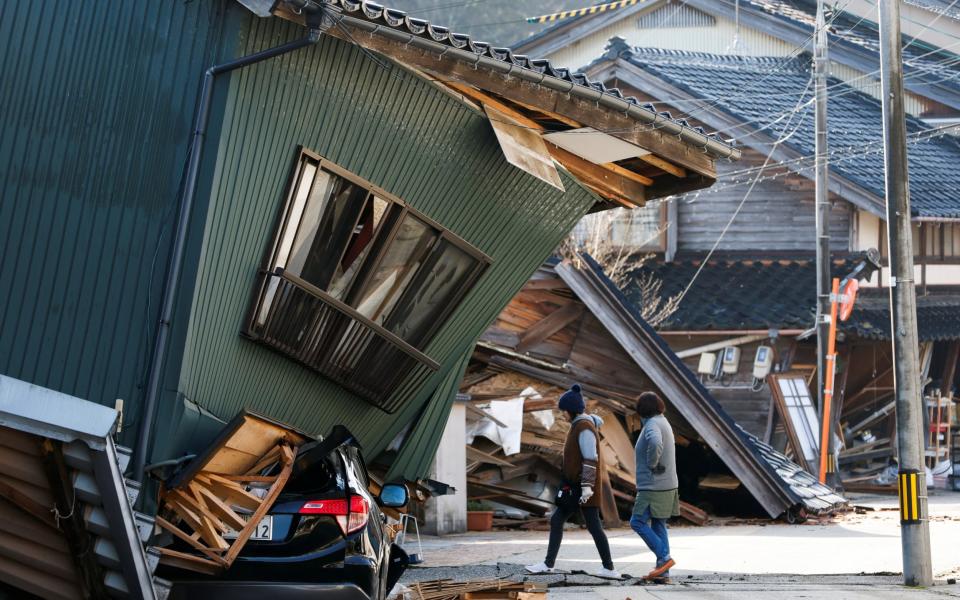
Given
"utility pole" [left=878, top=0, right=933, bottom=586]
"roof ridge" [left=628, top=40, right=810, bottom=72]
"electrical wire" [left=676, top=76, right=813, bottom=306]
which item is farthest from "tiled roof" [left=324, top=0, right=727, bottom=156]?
"roof ridge" [left=628, top=40, right=810, bottom=72]

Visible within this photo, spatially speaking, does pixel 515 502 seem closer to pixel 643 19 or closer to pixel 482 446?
pixel 482 446

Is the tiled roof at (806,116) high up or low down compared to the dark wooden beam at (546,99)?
up

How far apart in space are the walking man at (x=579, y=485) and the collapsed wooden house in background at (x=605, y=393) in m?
4.33

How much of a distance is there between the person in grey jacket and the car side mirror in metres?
3.27

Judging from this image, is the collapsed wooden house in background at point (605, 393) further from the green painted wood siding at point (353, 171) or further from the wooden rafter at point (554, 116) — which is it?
the wooden rafter at point (554, 116)

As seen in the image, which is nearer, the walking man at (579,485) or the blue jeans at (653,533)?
the blue jeans at (653,533)

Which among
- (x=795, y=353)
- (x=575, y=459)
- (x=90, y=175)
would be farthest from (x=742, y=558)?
(x=795, y=353)

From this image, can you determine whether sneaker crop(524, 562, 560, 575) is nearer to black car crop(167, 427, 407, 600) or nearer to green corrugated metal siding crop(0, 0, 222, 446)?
black car crop(167, 427, 407, 600)

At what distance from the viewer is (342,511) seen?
7.38 meters

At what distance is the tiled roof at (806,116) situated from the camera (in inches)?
1042

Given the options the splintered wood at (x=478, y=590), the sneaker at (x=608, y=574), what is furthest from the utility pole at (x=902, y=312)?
the splintered wood at (x=478, y=590)

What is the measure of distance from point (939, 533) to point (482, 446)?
6217 millimetres

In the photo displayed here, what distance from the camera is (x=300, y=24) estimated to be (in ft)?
30.1

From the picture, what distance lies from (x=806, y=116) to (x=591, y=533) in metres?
19.5
